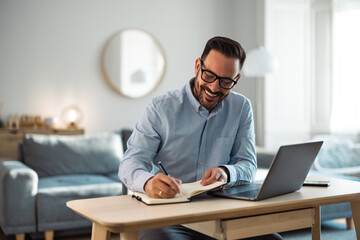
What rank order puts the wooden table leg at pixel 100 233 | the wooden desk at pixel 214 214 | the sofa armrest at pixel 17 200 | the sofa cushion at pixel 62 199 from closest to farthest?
the wooden desk at pixel 214 214, the wooden table leg at pixel 100 233, the sofa armrest at pixel 17 200, the sofa cushion at pixel 62 199

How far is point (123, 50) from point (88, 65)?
0.45 meters

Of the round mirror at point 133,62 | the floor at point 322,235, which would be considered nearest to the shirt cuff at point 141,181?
the floor at point 322,235

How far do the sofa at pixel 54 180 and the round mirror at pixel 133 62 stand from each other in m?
1.28

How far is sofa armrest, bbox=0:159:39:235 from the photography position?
3348 millimetres

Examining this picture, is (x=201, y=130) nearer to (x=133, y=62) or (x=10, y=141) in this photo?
(x=10, y=141)

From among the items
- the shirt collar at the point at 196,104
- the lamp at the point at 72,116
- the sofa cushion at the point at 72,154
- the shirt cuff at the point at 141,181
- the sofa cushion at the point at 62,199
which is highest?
the shirt collar at the point at 196,104

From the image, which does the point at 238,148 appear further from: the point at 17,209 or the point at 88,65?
the point at 88,65

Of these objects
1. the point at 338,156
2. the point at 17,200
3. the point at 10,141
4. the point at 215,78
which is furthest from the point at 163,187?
the point at 10,141

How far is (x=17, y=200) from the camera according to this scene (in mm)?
3375

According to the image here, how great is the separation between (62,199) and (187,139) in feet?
5.96

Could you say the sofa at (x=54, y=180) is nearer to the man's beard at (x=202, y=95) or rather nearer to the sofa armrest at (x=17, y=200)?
the sofa armrest at (x=17, y=200)

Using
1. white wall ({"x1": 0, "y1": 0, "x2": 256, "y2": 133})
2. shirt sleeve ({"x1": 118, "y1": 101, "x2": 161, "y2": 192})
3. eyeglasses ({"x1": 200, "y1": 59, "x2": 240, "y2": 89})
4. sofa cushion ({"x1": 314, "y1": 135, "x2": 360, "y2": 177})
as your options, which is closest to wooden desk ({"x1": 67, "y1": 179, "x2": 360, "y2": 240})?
shirt sleeve ({"x1": 118, "y1": 101, "x2": 161, "y2": 192})

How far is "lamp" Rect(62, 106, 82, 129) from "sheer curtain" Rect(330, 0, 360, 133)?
285 centimetres

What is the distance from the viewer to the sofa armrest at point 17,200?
3348 mm
